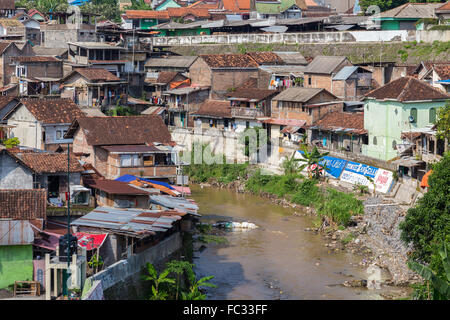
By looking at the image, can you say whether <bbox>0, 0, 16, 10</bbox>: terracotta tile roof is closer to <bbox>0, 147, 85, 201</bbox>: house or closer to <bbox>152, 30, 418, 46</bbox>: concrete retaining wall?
<bbox>152, 30, 418, 46</bbox>: concrete retaining wall

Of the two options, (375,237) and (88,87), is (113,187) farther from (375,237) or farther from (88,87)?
(88,87)

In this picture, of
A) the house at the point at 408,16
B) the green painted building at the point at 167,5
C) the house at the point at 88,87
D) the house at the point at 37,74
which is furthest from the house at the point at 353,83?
the green painted building at the point at 167,5

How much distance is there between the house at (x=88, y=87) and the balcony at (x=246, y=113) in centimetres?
806

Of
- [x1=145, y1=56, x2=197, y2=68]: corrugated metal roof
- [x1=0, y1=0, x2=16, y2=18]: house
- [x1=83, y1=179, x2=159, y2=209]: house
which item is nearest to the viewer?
[x1=83, y1=179, x2=159, y2=209]: house

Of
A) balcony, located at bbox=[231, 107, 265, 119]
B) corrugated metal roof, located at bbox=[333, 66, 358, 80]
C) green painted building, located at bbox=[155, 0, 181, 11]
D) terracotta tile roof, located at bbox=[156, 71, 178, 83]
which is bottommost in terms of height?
balcony, located at bbox=[231, 107, 265, 119]

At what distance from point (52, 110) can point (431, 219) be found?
68.9ft

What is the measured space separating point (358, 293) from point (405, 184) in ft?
33.4

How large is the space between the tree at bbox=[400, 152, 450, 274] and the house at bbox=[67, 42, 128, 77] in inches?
1284

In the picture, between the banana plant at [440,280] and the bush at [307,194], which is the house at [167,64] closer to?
the bush at [307,194]

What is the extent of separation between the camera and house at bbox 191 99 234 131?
49469mm

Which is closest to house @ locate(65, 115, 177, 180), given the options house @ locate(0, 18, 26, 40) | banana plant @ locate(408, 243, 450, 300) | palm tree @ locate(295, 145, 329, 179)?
palm tree @ locate(295, 145, 329, 179)

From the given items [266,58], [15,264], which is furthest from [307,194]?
[15,264]

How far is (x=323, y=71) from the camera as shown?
48500mm
